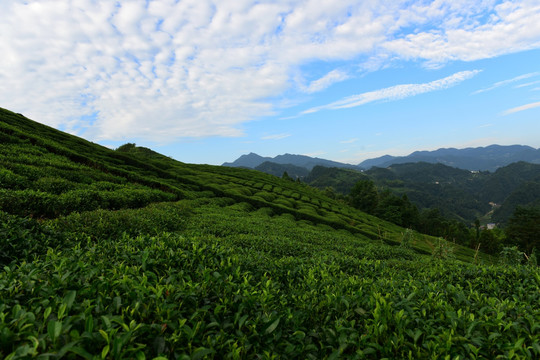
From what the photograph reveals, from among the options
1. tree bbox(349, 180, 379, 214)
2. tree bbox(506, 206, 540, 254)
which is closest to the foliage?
tree bbox(506, 206, 540, 254)

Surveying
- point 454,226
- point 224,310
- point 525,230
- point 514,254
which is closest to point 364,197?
point 454,226

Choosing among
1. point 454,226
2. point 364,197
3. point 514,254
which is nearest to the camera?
point 514,254

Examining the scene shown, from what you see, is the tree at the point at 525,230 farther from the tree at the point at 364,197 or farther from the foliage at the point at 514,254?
the foliage at the point at 514,254

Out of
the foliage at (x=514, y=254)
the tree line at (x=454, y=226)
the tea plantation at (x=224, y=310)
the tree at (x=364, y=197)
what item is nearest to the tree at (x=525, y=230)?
the tree line at (x=454, y=226)

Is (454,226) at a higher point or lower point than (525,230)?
lower

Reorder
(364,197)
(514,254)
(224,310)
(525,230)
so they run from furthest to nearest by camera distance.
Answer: (364,197)
(525,230)
(514,254)
(224,310)

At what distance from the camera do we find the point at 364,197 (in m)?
96.1

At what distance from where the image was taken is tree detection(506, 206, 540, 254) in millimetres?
64238

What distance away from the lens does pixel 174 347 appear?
2969mm

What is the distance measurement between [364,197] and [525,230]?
1715 inches

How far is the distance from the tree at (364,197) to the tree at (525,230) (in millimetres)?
37492

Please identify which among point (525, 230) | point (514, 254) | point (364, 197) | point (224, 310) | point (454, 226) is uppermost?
point (224, 310)

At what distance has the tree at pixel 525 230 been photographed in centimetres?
6424

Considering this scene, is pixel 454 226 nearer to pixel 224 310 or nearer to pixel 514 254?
pixel 514 254
